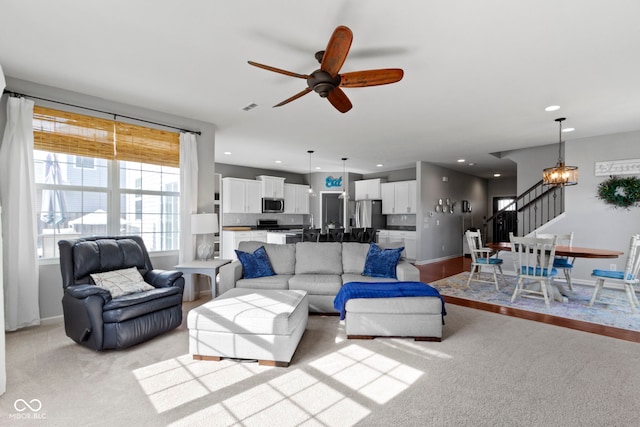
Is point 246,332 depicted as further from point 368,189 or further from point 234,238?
point 368,189

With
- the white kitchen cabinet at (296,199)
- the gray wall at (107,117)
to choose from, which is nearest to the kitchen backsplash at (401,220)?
the white kitchen cabinet at (296,199)

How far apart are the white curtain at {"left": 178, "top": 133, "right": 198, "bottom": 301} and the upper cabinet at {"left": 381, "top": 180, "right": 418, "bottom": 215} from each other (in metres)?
5.60

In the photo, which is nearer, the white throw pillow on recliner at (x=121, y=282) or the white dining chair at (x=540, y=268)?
the white throw pillow on recliner at (x=121, y=282)

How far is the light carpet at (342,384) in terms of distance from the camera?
6.15ft

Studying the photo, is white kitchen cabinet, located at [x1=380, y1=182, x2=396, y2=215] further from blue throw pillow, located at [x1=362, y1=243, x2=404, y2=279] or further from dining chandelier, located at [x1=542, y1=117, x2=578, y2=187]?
blue throw pillow, located at [x1=362, y1=243, x2=404, y2=279]

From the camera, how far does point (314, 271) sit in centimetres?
416

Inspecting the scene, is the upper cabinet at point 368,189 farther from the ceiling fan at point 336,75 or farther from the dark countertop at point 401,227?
the ceiling fan at point 336,75

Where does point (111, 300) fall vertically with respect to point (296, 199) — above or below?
below

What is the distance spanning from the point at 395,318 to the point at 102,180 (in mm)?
3861

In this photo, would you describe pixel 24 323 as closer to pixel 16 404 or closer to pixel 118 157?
pixel 16 404

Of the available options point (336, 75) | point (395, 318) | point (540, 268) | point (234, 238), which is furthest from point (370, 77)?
point (234, 238)

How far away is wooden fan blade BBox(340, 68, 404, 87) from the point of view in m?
2.31

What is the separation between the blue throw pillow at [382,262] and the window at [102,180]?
278cm

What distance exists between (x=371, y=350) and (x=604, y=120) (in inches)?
194
